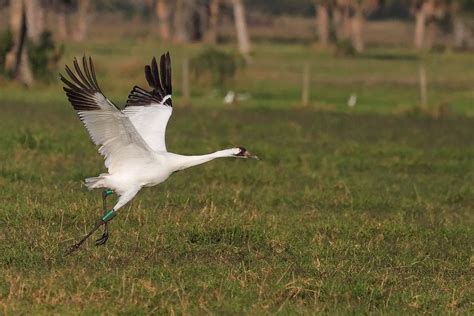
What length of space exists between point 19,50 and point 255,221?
2364 centimetres

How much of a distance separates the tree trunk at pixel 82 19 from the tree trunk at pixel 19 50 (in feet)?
127

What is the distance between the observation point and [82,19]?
2869 inches

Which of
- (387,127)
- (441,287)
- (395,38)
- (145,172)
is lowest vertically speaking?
(395,38)

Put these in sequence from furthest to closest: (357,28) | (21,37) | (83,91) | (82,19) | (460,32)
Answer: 1. (460,32)
2. (82,19)
3. (357,28)
4. (21,37)
5. (83,91)

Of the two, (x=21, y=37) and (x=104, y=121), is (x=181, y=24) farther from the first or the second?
(x=104, y=121)

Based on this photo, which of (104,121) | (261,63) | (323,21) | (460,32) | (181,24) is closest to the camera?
(104,121)


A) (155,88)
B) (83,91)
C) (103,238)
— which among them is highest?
(83,91)

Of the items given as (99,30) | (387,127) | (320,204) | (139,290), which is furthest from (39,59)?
(99,30)

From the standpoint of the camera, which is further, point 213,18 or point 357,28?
point 213,18

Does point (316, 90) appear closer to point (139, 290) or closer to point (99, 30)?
point (139, 290)

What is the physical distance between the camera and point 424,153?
19.2 meters

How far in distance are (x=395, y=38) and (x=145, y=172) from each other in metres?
87.2

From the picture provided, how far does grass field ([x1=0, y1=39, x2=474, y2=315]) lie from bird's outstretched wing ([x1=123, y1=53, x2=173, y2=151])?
2.63 feet

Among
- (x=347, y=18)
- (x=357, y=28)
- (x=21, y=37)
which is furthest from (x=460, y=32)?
(x=21, y=37)
